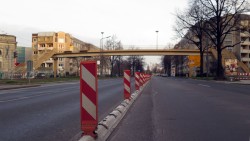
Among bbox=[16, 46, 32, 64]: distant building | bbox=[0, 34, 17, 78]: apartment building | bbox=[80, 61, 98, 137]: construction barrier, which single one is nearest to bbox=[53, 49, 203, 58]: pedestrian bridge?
bbox=[0, 34, 17, 78]: apartment building

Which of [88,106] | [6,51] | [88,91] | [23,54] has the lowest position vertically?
[88,106]

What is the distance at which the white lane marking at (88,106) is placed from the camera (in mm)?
6336

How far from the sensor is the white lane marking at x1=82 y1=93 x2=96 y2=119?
20.8ft

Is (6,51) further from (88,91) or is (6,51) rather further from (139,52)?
(88,91)

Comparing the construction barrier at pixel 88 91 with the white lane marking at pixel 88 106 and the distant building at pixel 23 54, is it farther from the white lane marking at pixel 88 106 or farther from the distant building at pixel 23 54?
the distant building at pixel 23 54

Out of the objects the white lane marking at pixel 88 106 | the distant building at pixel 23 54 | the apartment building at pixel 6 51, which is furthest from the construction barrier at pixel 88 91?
the distant building at pixel 23 54

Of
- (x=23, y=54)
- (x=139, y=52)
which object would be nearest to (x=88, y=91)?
(x=139, y=52)

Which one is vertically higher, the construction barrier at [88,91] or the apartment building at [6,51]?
the apartment building at [6,51]

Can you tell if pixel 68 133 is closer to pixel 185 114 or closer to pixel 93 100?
pixel 93 100

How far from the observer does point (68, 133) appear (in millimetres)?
7109

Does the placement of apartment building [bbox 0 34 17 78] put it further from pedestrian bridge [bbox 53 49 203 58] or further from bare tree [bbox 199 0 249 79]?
bare tree [bbox 199 0 249 79]

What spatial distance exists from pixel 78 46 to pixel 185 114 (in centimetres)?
14647

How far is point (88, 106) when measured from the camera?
6.35 metres

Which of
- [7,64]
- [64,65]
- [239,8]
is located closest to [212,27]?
[239,8]
